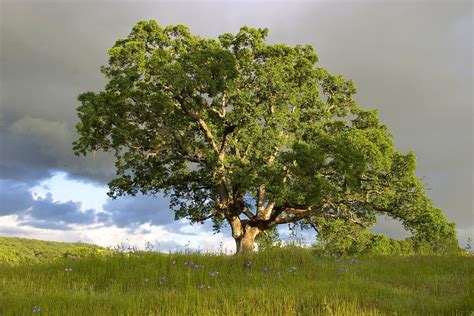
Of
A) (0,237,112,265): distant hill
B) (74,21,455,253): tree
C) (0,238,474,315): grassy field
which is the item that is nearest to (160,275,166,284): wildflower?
(0,238,474,315): grassy field

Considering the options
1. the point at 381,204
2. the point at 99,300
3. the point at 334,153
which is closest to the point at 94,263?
the point at 99,300

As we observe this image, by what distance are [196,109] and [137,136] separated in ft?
11.8

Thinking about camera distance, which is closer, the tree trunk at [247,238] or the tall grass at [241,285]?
the tall grass at [241,285]

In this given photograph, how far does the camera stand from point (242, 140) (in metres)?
26.0

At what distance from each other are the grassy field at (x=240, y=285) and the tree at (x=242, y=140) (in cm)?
1130

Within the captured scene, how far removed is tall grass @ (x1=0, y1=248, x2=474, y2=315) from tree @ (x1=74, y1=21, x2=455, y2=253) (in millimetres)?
11314

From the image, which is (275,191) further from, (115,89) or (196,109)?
(115,89)

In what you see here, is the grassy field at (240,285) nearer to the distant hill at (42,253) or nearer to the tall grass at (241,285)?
the tall grass at (241,285)

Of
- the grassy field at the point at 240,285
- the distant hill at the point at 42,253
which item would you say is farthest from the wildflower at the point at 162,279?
the distant hill at the point at 42,253

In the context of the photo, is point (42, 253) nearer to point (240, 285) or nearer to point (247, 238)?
point (247, 238)

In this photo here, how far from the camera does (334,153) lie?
2395 cm

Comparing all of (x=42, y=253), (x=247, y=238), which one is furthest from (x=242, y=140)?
(x=42, y=253)

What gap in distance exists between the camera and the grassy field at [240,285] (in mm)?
7820

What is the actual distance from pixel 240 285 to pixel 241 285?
0.17ft
